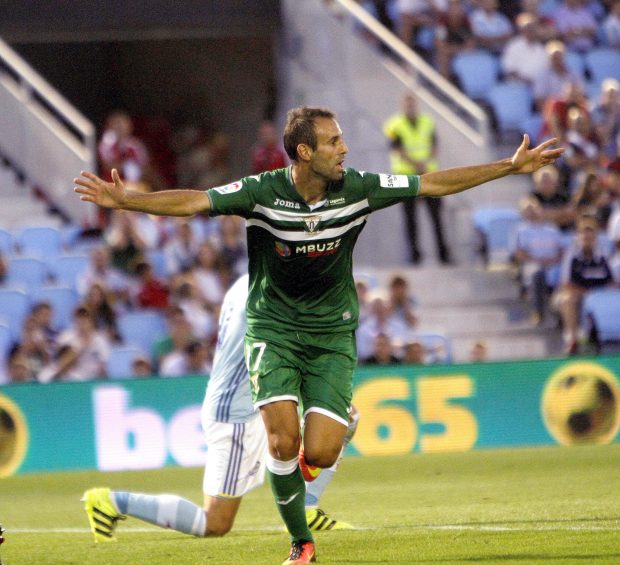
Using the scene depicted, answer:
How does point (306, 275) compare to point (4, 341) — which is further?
point (4, 341)

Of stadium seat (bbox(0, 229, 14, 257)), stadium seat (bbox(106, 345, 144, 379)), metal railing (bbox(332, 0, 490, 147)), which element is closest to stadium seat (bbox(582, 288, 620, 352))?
metal railing (bbox(332, 0, 490, 147))

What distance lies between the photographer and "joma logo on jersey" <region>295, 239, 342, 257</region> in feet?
23.0

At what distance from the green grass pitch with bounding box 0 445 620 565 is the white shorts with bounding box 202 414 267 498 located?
34cm

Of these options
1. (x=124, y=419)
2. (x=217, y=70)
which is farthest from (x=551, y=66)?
(x=124, y=419)

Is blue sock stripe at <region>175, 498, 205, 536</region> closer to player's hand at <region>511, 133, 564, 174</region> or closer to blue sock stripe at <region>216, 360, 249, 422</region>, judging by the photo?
blue sock stripe at <region>216, 360, 249, 422</region>

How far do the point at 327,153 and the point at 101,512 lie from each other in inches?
96.4

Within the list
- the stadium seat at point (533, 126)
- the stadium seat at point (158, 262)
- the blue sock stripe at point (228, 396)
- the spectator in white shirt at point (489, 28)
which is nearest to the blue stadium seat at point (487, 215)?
the stadium seat at point (533, 126)

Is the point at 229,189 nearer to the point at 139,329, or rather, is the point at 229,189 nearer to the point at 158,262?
the point at 139,329

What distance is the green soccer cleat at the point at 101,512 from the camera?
7.98 meters

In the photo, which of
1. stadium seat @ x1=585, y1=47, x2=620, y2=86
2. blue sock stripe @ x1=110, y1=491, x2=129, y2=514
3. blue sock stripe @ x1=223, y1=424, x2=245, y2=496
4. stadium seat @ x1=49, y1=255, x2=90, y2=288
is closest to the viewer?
blue sock stripe @ x1=223, y1=424, x2=245, y2=496

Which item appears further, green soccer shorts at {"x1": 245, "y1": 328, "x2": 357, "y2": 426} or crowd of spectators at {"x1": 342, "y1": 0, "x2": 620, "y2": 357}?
crowd of spectators at {"x1": 342, "y1": 0, "x2": 620, "y2": 357}

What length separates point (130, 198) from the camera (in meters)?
6.66

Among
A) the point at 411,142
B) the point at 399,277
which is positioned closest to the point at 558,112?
the point at 411,142

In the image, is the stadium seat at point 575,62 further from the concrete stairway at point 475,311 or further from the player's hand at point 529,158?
the player's hand at point 529,158
